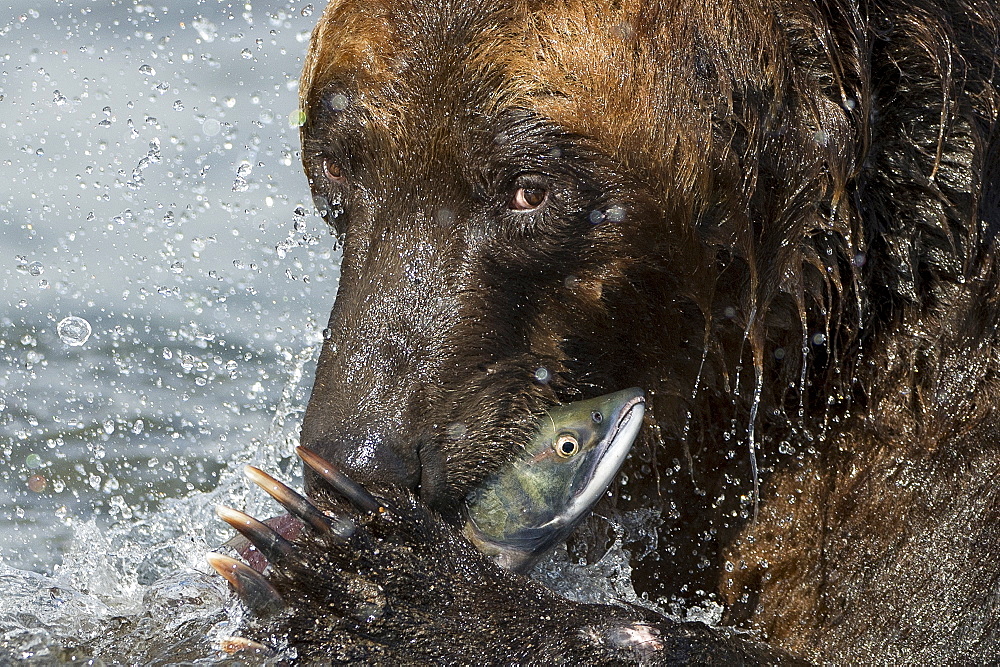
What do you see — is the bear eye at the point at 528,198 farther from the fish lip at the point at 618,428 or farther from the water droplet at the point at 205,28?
the water droplet at the point at 205,28

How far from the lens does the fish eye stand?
2.82 m

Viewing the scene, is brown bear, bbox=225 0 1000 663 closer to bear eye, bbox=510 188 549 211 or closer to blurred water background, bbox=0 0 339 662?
bear eye, bbox=510 188 549 211

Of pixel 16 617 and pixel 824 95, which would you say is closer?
pixel 824 95

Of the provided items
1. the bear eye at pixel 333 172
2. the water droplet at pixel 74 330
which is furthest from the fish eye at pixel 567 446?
the water droplet at pixel 74 330

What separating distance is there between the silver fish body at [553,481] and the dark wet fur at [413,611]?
0.55 feet

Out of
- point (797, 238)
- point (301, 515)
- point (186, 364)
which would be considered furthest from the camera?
point (186, 364)

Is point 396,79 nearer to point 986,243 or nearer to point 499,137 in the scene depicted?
point 499,137

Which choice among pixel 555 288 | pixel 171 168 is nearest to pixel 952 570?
pixel 555 288

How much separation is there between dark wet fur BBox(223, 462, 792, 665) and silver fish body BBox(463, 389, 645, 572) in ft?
0.55

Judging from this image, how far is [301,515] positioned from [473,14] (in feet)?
4.22

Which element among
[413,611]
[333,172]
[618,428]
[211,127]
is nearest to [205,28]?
[211,127]

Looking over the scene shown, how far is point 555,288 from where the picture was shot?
10.2ft

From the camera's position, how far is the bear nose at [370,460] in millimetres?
2736

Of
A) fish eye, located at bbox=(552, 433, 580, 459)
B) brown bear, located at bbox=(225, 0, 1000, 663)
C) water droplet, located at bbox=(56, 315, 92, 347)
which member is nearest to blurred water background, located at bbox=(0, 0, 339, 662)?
water droplet, located at bbox=(56, 315, 92, 347)
